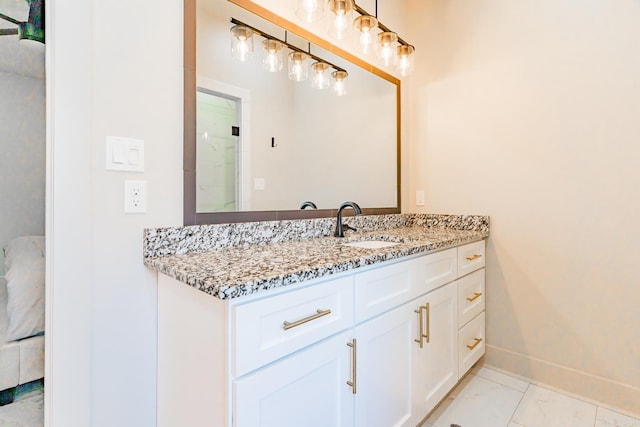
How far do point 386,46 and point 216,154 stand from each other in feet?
4.33

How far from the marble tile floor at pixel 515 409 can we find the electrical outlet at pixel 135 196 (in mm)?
1564

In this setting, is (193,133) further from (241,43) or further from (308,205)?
(308,205)

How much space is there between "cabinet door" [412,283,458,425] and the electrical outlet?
1.13 meters

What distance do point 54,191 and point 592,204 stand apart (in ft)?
7.58

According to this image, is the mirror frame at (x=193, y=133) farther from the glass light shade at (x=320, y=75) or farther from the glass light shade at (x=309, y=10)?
the glass light shade at (x=320, y=75)

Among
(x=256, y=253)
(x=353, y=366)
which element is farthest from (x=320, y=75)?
(x=353, y=366)

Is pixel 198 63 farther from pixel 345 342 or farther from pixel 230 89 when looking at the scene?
pixel 345 342

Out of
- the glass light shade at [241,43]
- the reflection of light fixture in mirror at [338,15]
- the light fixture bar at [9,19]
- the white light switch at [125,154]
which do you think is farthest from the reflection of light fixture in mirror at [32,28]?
the reflection of light fixture in mirror at [338,15]

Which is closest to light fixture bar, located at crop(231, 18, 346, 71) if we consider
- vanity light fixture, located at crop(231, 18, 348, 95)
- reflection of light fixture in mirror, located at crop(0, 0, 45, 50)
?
vanity light fixture, located at crop(231, 18, 348, 95)

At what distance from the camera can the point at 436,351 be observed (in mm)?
1462

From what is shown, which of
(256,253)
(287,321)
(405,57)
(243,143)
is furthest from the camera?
(405,57)

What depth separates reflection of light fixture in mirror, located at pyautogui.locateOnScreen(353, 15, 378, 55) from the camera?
177 centimetres

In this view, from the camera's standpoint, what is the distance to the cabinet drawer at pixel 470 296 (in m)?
1.70

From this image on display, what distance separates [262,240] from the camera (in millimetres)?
1384
